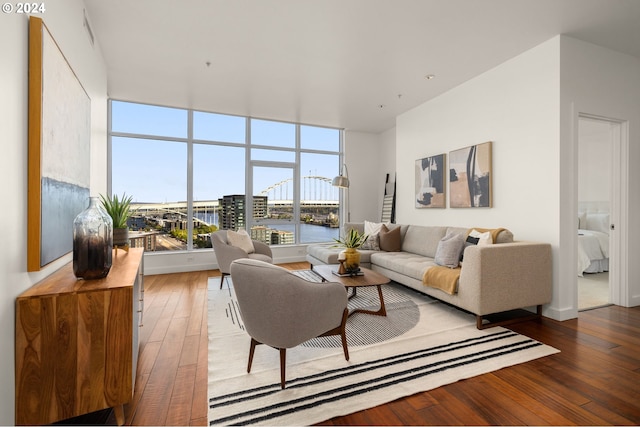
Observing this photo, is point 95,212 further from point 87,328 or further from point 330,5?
point 330,5

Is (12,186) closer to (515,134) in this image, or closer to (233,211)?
(515,134)

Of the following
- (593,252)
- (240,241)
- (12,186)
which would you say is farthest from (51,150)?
(593,252)

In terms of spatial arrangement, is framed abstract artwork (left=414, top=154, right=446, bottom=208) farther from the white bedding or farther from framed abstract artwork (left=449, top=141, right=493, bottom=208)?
the white bedding

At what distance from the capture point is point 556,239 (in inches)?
115

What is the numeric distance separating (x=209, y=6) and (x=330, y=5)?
107 centimetres

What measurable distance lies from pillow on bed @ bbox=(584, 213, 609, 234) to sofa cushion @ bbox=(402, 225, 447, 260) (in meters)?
3.70

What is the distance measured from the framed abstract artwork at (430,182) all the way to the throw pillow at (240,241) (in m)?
2.89

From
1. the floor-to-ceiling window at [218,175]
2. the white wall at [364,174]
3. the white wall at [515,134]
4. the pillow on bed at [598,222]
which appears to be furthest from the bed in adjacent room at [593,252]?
the floor-to-ceiling window at [218,175]

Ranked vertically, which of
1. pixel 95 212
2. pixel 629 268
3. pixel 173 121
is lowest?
pixel 629 268

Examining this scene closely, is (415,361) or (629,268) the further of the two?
(629,268)

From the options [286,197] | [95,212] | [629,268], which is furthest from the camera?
[286,197]

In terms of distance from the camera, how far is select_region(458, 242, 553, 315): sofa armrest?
8.66 ft

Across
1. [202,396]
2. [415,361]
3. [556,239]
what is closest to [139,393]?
[202,396]

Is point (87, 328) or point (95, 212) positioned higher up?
point (95, 212)
